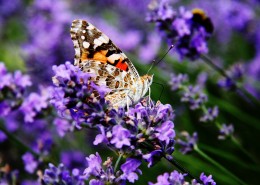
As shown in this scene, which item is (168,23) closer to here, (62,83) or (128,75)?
(128,75)

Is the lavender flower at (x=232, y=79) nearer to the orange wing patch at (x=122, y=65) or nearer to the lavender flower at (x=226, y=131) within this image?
the lavender flower at (x=226, y=131)

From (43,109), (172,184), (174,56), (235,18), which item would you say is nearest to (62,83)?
(172,184)

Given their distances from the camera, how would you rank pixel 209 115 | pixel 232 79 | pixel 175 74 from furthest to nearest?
pixel 175 74 → pixel 232 79 → pixel 209 115

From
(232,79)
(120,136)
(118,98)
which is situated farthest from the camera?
(232,79)

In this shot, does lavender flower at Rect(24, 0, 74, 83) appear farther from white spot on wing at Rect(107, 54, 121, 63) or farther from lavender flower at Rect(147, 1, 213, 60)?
white spot on wing at Rect(107, 54, 121, 63)

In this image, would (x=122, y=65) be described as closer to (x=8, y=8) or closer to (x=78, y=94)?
(x=78, y=94)

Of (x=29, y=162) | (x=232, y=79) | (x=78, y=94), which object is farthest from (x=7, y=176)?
(x=232, y=79)

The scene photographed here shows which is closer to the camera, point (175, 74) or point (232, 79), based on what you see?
point (232, 79)
